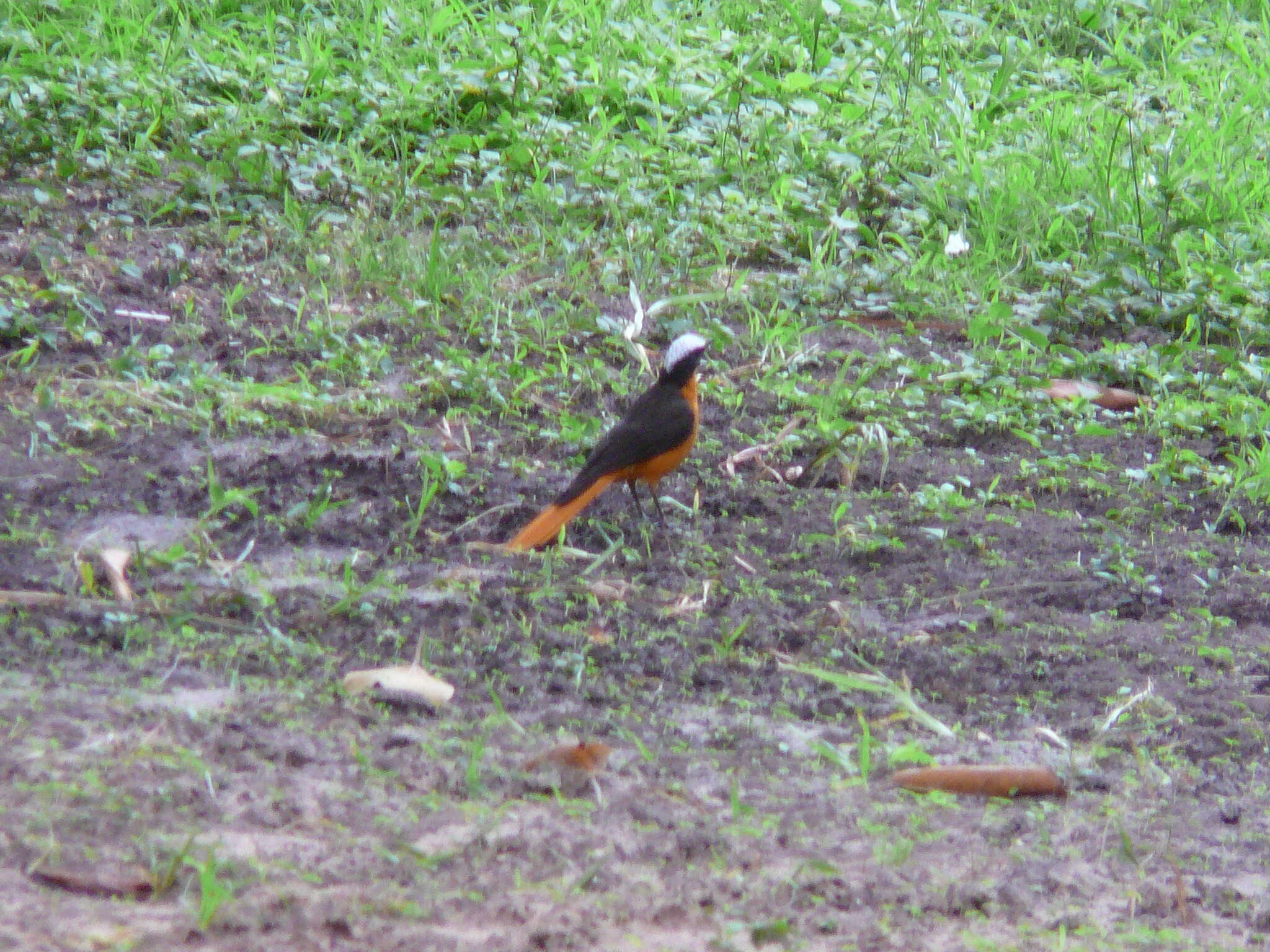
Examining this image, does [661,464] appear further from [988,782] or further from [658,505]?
[988,782]

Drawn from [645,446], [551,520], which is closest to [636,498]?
[645,446]

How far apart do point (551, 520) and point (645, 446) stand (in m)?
0.44

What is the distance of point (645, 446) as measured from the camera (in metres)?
4.65

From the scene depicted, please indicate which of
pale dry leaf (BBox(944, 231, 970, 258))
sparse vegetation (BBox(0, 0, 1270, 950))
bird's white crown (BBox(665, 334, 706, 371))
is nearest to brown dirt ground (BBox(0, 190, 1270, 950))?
sparse vegetation (BBox(0, 0, 1270, 950))

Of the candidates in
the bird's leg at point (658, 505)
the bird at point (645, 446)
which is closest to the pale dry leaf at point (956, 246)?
the bird at point (645, 446)

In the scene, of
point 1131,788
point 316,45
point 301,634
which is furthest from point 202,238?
point 1131,788

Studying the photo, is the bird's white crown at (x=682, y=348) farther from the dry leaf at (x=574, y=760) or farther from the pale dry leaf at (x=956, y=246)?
the dry leaf at (x=574, y=760)

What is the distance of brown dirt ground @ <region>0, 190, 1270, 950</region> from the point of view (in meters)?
2.42

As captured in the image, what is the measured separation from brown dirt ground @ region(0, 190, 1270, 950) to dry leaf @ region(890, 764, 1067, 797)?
0.05m

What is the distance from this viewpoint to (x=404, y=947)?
220 centimetres

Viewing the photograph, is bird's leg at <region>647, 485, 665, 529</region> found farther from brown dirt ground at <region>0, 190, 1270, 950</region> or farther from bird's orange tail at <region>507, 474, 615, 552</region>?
bird's orange tail at <region>507, 474, 615, 552</region>

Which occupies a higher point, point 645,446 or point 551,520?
point 645,446

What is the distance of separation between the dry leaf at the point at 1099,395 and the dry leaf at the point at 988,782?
9.97 feet

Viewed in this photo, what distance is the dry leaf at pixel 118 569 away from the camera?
3.55 m
